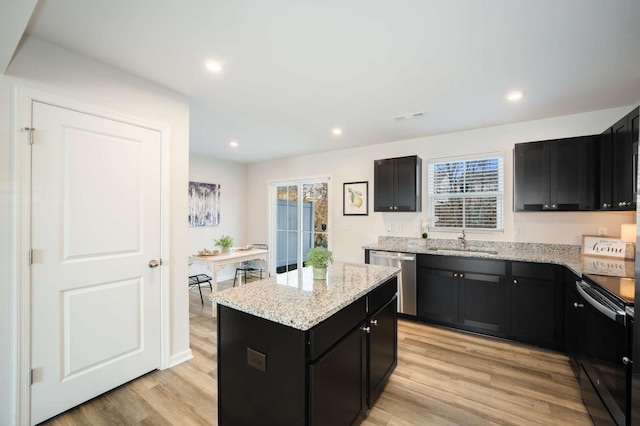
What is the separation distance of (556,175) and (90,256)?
14.8 ft

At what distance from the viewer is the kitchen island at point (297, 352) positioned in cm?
132

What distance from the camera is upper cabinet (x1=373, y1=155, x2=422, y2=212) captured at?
389 centimetres

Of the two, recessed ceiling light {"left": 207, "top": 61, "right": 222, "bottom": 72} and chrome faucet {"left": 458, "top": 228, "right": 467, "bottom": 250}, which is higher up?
recessed ceiling light {"left": 207, "top": 61, "right": 222, "bottom": 72}

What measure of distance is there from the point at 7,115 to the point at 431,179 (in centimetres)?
426

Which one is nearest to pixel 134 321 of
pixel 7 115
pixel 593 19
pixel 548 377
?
pixel 7 115

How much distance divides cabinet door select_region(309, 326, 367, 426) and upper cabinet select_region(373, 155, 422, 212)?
2529 millimetres

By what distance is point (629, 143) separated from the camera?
2.35 meters

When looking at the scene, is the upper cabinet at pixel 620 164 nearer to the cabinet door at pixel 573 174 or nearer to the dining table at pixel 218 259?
the cabinet door at pixel 573 174

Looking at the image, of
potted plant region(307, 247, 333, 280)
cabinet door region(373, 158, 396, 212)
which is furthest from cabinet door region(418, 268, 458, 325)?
potted plant region(307, 247, 333, 280)

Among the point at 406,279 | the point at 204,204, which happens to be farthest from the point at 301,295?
the point at 204,204

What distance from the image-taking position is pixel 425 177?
13.4ft

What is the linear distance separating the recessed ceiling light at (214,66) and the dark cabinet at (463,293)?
9.90 ft

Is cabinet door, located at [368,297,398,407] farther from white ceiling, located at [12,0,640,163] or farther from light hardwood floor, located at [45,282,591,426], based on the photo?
white ceiling, located at [12,0,640,163]

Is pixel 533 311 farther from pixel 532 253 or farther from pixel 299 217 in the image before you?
pixel 299 217
